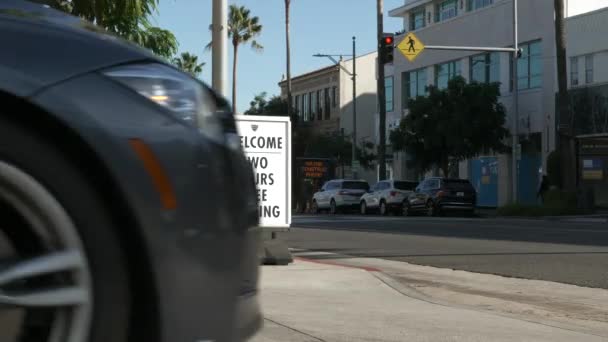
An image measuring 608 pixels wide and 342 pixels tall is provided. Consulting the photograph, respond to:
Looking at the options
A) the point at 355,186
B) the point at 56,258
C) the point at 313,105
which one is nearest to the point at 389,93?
the point at 355,186

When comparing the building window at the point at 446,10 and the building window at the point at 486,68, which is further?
the building window at the point at 446,10

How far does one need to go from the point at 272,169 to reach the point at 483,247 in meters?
5.83

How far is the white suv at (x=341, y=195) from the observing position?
41844mm

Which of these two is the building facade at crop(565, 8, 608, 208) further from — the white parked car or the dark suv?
the white parked car

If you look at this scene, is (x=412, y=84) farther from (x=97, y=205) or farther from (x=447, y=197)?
(x=97, y=205)

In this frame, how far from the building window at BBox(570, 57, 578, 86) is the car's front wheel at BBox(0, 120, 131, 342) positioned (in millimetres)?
36887

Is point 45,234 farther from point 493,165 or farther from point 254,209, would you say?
point 493,165

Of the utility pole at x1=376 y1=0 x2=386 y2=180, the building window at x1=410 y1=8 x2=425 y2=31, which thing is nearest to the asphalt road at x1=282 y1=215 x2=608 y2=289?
the utility pole at x1=376 y1=0 x2=386 y2=180

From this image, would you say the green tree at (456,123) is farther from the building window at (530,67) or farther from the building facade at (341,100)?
the building facade at (341,100)

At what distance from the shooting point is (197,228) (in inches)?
102

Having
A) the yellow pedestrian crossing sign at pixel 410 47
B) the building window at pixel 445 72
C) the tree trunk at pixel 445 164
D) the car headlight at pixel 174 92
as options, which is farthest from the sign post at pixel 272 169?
the building window at pixel 445 72

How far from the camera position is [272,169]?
11695 millimetres

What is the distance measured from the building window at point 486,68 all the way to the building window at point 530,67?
1.63 m

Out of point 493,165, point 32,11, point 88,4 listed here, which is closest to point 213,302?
point 32,11
